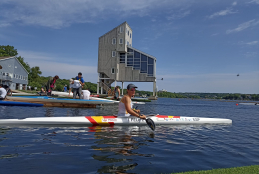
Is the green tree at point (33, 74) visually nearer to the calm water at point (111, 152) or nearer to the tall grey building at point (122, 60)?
the tall grey building at point (122, 60)

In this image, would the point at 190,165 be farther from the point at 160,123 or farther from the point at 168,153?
the point at 160,123

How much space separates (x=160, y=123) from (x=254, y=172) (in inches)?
240

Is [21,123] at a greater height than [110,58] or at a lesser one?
lesser

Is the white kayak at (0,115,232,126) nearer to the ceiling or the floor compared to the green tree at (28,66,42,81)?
nearer to the floor

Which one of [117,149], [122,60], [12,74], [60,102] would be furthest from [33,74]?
[117,149]

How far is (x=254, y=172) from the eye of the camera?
144 inches

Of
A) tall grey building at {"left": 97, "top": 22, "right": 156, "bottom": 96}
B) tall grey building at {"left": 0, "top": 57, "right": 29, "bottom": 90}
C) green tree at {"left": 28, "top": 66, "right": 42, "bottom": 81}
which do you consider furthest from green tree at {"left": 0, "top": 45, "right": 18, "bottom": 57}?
tall grey building at {"left": 97, "top": 22, "right": 156, "bottom": 96}

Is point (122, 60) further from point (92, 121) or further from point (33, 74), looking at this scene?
point (33, 74)

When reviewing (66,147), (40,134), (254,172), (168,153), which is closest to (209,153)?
(168,153)

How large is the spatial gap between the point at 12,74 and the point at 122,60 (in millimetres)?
31267

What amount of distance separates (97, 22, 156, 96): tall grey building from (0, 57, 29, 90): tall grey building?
81.6 feet

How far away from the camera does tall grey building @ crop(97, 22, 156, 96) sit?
134 feet

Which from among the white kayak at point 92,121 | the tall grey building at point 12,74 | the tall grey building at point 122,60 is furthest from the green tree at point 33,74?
the white kayak at point 92,121

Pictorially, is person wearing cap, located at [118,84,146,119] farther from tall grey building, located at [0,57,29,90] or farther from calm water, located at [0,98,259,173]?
tall grey building, located at [0,57,29,90]
